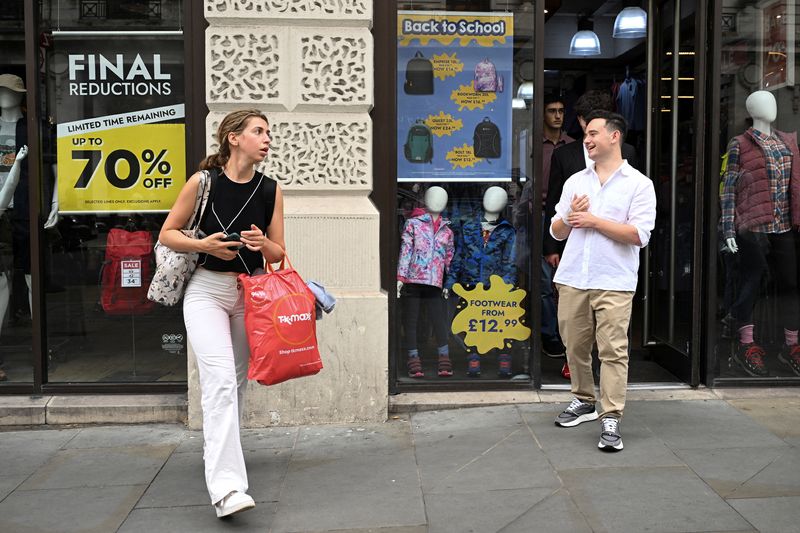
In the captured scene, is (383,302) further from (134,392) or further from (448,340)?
(134,392)

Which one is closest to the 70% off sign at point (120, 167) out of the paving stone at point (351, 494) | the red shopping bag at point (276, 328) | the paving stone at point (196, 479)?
the paving stone at point (196, 479)

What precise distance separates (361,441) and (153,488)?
1298 millimetres

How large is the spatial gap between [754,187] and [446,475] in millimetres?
3174

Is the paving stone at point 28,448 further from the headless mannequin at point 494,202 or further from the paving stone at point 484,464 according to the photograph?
the headless mannequin at point 494,202

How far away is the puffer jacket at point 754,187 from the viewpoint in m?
6.38

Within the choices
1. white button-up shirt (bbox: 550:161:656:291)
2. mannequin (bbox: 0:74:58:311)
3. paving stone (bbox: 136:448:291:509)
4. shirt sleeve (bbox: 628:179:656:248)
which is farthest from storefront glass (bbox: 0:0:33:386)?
shirt sleeve (bbox: 628:179:656:248)

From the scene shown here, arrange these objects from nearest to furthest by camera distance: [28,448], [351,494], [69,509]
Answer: [69,509], [351,494], [28,448]

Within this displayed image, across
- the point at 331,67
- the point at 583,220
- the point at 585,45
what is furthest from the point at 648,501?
the point at 585,45

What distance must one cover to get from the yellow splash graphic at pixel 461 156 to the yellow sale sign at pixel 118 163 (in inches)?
71.5

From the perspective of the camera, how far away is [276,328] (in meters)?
4.26

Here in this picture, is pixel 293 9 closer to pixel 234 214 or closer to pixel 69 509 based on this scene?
pixel 234 214

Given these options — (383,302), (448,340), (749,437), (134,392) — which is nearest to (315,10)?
(383,302)

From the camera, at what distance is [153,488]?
475cm

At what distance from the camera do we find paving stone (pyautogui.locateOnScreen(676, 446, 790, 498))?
4.58 meters
